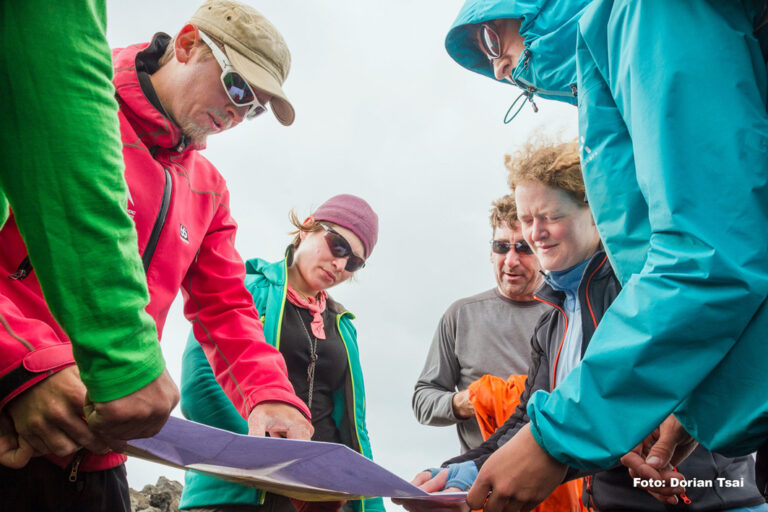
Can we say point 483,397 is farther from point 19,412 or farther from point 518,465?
point 19,412

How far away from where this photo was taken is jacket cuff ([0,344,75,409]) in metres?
1.24

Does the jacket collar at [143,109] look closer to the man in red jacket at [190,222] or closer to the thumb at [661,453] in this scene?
the man in red jacket at [190,222]

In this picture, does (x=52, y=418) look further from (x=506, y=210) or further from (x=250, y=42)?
(x=506, y=210)

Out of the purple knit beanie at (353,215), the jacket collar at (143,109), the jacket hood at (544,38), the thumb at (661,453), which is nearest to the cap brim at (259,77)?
the jacket collar at (143,109)

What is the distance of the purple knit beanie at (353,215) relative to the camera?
4.85 metres

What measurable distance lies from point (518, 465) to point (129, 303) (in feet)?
3.43

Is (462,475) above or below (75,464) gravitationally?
below

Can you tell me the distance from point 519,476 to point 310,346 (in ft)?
8.63

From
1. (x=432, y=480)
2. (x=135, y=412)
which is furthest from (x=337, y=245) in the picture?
(x=135, y=412)

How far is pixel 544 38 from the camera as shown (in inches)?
102

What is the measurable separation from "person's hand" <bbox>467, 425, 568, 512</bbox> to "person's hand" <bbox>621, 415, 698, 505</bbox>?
22.6 inches

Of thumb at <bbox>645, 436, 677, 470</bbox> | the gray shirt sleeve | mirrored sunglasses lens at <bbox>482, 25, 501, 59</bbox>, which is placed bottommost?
the gray shirt sleeve

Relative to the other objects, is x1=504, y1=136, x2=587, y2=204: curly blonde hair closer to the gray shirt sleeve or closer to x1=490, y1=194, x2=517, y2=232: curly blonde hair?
x1=490, y1=194, x2=517, y2=232: curly blonde hair

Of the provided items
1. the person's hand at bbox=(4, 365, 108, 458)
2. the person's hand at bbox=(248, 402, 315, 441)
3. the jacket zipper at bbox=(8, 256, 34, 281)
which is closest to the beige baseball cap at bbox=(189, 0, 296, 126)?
the jacket zipper at bbox=(8, 256, 34, 281)
